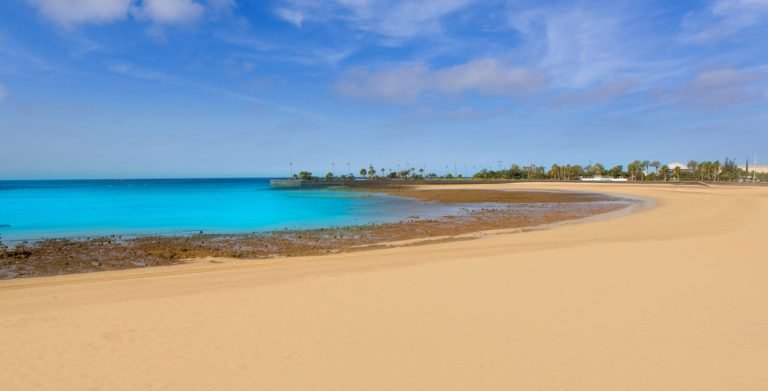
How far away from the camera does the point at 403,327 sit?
6.86 m

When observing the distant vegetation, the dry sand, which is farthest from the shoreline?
the distant vegetation

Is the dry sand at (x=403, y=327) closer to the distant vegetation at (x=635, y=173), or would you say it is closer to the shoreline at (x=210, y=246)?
the shoreline at (x=210, y=246)

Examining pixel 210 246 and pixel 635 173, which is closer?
pixel 210 246

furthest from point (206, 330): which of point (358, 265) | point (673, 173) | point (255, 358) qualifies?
point (673, 173)

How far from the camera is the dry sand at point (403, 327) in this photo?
5.16m

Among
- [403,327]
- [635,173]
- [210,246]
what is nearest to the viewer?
[403,327]

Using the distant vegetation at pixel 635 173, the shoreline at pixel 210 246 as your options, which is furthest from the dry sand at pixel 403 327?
the distant vegetation at pixel 635 173

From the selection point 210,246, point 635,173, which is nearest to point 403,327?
point 210,246

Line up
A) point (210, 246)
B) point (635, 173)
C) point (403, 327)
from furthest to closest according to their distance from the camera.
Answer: point (635, 173)
point (210, 246)
point (403, 327)

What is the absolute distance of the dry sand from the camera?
516cm

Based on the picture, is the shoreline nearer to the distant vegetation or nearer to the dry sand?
the dry sand

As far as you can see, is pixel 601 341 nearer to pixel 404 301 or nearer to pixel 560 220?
pixel 404 301

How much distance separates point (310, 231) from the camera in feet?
75.9

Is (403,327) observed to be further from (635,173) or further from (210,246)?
(635,173)
